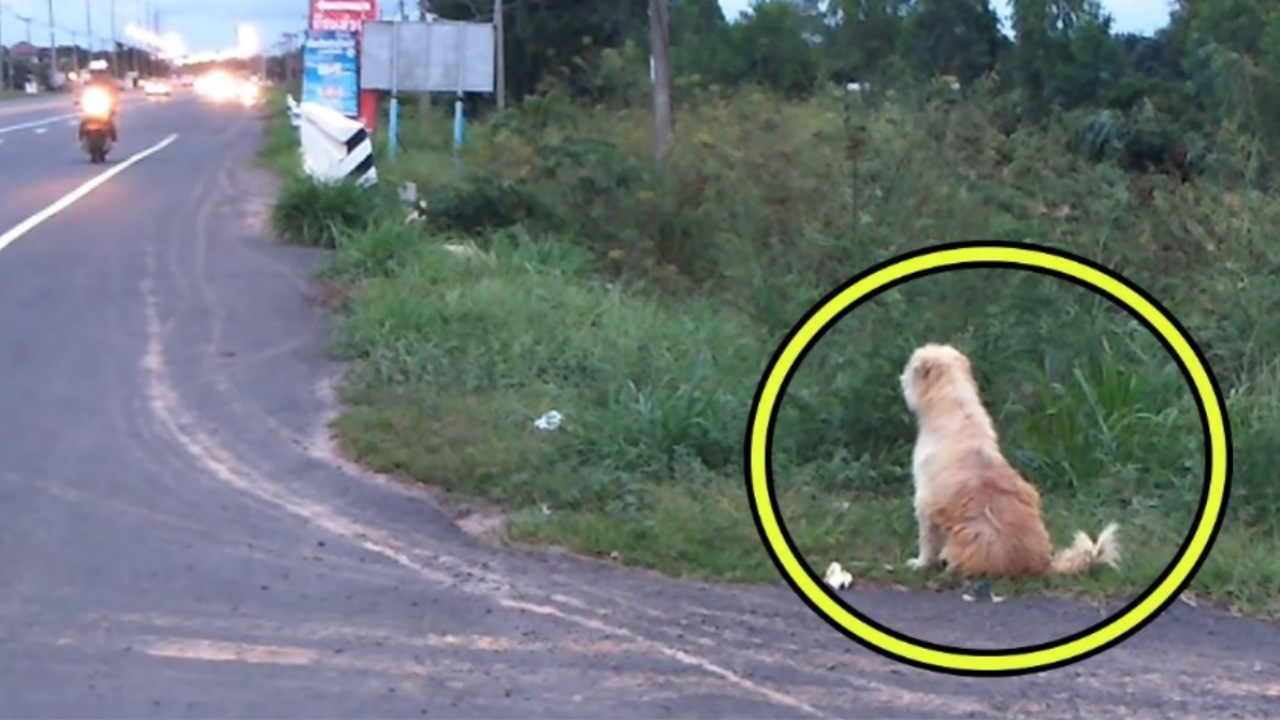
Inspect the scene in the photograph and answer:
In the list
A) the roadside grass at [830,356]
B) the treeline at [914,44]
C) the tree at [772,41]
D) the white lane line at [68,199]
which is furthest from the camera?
the tree at [772,41]

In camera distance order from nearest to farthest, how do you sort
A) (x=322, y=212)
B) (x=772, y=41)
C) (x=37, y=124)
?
(x=322, y=212) < (x=772, y=41) < (x=37, y=124)

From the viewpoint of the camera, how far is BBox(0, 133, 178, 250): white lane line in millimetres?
16094

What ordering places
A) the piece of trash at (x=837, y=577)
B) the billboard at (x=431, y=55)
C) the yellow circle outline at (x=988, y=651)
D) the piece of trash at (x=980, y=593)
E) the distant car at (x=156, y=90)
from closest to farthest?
the yellow circle outline at (x=988, y=651) < the piece of trash at (x=980, y=593) < the piece of trash at (x=837, y=577) < the billboard at (x=431, y=55) < the distant car at (x=156, y=90)

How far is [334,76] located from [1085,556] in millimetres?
24306

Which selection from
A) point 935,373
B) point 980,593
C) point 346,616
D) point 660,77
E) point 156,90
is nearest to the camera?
point 346,616

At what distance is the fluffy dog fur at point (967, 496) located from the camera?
21.2 feet

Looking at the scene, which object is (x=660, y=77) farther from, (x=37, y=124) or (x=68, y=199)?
(x=37, y=124)

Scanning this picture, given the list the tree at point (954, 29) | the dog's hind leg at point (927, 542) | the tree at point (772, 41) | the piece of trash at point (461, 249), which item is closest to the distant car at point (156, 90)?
the tree at point (772, 41)

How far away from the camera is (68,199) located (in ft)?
66.3

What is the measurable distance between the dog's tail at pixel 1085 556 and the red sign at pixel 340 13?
2586 centimetres

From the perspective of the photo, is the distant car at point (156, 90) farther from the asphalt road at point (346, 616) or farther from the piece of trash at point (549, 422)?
the piece of trash at point (549, 422)

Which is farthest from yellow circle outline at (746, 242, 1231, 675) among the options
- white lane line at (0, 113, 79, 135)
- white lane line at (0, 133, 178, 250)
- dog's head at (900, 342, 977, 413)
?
white lane line at (0, 113, 79, 135)

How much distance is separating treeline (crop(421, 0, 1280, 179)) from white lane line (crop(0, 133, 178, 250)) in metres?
7.24

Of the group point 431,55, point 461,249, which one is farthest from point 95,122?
point 461,249
